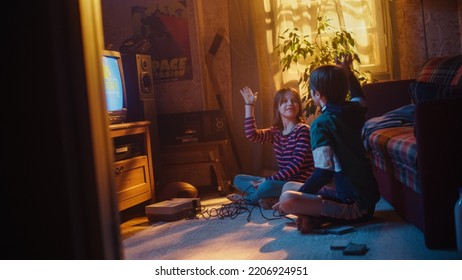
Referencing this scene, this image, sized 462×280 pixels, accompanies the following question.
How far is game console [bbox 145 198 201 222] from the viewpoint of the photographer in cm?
263

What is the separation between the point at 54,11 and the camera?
3.03ft

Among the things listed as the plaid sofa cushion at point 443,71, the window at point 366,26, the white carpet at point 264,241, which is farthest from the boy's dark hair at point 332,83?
the window at point 366,26

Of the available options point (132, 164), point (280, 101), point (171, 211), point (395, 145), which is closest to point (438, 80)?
point (280, 101)

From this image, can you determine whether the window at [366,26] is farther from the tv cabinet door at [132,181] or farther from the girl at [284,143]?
the tv cabinet door at [132,181]

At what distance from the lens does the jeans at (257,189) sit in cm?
266

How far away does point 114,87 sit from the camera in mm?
2914

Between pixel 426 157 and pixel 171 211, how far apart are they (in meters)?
1.34

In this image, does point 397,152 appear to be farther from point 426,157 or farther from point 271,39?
point 271,39

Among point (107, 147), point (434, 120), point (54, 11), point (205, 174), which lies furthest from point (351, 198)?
point (205, 174)

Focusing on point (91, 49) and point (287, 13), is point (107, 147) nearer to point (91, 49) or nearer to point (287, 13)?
point (91, 49)

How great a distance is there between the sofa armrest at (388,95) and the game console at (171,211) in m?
1.17

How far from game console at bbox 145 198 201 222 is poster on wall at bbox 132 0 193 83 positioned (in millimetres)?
1375

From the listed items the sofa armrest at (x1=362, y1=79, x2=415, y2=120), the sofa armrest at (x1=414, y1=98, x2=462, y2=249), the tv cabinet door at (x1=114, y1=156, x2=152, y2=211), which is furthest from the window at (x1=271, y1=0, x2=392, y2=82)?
the sofa armrest at (x1=414, y1=98, x2=462, y2=249)

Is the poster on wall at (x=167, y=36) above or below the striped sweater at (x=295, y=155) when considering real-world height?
above
